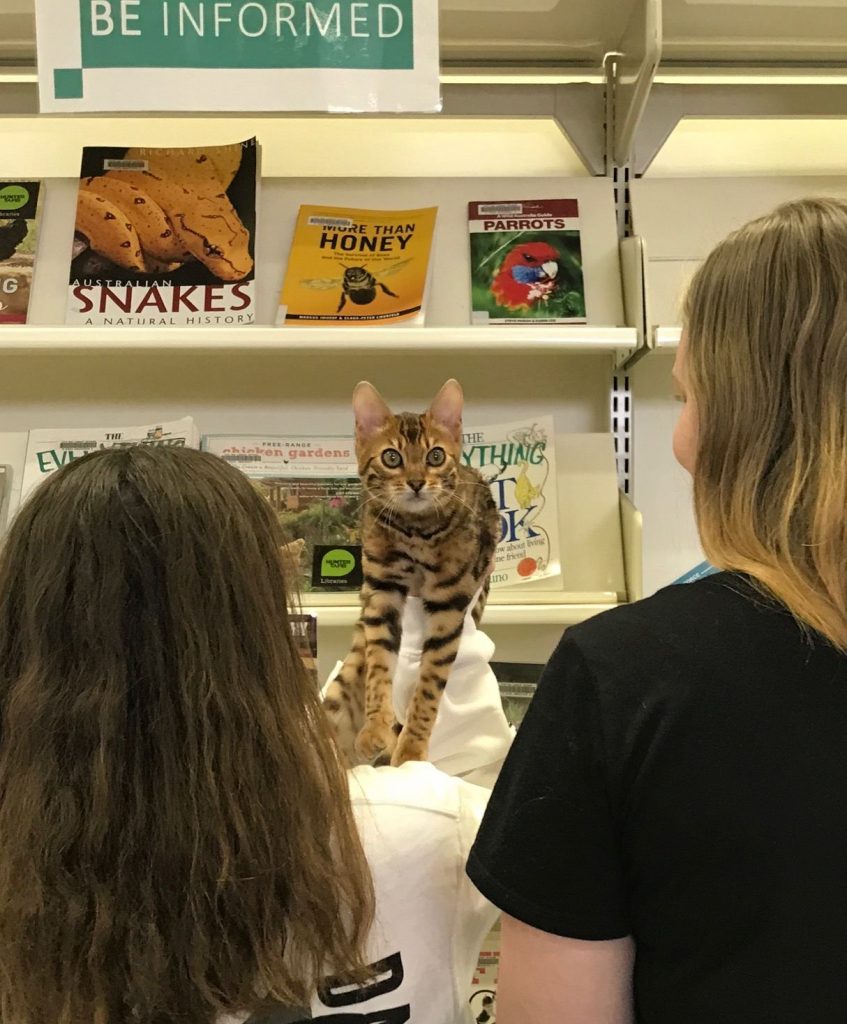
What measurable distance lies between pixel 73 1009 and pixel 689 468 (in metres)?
0.59

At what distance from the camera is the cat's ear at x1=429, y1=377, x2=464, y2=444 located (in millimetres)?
903

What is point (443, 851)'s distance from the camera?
72 centimetres

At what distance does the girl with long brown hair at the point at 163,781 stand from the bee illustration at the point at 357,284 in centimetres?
90

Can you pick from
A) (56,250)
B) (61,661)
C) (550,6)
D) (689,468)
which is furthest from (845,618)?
(56,250)

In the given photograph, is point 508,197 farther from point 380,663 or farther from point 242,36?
point 380,663

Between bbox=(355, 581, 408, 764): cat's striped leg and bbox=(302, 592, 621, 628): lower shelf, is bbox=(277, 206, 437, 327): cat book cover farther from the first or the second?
bbox=(355, 581, 408, 764): cat's striped leg

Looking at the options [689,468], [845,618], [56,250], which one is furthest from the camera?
[56,250]

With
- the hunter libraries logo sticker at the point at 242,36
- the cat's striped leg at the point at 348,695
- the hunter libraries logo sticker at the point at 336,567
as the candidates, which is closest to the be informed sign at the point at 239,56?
the hunter libraries logo sticker at the point at 242,36

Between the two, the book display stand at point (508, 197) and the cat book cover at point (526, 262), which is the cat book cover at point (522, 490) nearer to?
the book display stand at point (508, 197)

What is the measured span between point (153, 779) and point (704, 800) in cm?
38

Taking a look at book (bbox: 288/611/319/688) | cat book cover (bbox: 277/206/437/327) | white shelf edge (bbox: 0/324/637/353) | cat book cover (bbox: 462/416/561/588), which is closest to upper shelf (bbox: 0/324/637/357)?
white shelf edge (bbox: 0/324/637/353)

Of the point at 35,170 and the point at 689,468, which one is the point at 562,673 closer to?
the point at 689,468

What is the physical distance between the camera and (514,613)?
4.51 ft

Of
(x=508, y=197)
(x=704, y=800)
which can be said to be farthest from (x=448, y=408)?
(x=508, y=197)
